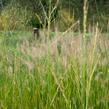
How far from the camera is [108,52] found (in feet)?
7.63

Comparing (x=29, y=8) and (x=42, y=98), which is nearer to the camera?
(x=42, y=98)

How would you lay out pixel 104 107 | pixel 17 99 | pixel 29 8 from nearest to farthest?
pixel 104 107 < pixel 17 99 < pixel 29 8

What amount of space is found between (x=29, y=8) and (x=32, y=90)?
9549mm

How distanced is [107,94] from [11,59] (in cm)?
72

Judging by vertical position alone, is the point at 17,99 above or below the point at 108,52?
below

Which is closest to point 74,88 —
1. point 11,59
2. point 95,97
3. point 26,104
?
point 95,97

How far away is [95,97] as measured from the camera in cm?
200

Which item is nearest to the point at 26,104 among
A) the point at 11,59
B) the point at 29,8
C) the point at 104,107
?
the point at 104,107

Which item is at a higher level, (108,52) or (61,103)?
(108,52)

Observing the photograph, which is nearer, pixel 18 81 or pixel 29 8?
pixel 18 81

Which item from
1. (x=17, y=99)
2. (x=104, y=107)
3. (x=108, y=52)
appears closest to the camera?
(x=104, y=107)

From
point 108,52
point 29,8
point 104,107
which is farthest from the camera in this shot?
point 29,8

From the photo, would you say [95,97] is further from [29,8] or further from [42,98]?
[29,8]

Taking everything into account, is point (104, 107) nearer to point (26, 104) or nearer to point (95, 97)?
point (95, 97)
